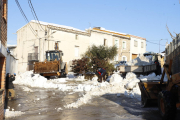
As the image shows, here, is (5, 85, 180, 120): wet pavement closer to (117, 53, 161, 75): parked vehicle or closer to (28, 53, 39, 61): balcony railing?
(117, 53, 161, 75): parked vehicle

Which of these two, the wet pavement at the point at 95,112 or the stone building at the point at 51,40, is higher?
the stone building at the point at 51,40

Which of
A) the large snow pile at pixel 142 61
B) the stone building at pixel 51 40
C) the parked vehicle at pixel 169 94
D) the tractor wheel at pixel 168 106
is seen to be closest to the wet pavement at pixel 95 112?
the parked vehicle at pixel 169 94

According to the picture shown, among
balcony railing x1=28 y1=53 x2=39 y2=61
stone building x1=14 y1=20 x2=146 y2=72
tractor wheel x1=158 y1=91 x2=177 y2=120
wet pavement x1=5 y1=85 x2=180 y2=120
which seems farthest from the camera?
balcony railing x1=28 y1=53 x2=39 y2=61

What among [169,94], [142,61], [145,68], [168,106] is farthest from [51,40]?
[168,106]

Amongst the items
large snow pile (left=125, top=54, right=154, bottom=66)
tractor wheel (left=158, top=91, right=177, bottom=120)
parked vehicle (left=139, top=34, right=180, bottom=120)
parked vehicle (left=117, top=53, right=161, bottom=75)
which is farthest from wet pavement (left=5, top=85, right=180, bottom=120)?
large snow pile (left=125, top=54, right=154, bottom=66)

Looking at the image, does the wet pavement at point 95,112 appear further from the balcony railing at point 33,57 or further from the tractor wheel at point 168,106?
the balcony railing at point 33,57

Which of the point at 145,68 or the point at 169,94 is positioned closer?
the point at 169,94

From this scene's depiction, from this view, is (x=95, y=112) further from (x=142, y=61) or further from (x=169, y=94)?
(x=142, y=61)

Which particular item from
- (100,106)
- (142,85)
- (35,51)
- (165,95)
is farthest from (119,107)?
(35,51)

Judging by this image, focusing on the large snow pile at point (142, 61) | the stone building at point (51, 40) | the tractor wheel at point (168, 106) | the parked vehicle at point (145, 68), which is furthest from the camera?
the stone building at point (51, 40)

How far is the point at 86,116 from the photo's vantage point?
748cm

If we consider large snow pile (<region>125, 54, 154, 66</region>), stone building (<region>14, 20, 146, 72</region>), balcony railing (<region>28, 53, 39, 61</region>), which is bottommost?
large snow pile (<region>125, 54, 154, 66</region>)

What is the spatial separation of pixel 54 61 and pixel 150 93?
15.7 metres

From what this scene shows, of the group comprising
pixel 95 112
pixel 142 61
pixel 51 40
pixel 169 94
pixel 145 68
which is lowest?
pixel 95 112
